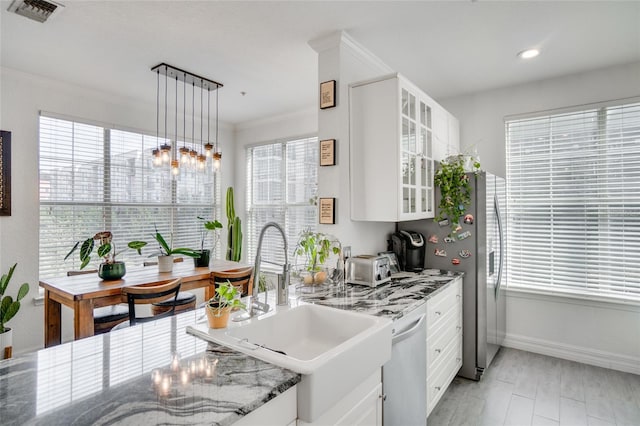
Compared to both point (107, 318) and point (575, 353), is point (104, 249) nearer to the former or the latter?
point (107, 318)

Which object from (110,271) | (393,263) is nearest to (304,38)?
(393,263)

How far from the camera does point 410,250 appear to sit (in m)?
2.96

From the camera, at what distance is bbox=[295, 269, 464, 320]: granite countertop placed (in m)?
1.82

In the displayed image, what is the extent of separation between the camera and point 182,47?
2.72 m

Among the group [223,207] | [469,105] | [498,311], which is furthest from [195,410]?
A: [223,207]

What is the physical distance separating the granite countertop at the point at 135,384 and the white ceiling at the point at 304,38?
79.3 inches

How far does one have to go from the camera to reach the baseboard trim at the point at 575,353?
9.70 ft

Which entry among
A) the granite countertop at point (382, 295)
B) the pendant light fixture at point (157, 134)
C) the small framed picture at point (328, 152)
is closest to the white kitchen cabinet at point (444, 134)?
the small framed picture at point (328, 152)

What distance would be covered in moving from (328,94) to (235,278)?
5.95 ft

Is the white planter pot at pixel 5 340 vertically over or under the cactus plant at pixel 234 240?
under

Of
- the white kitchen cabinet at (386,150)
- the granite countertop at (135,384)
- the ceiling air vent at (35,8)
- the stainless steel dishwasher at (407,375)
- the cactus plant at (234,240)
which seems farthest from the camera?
the cactus plant at (234,240)

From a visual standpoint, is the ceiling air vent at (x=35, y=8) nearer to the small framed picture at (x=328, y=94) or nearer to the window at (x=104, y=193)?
the window at (x=104, y=193)

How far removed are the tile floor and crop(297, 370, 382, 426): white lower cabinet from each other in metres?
1.03

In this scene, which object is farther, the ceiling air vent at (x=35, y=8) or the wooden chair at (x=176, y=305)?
the wooden chair at (x=176, y=305)
